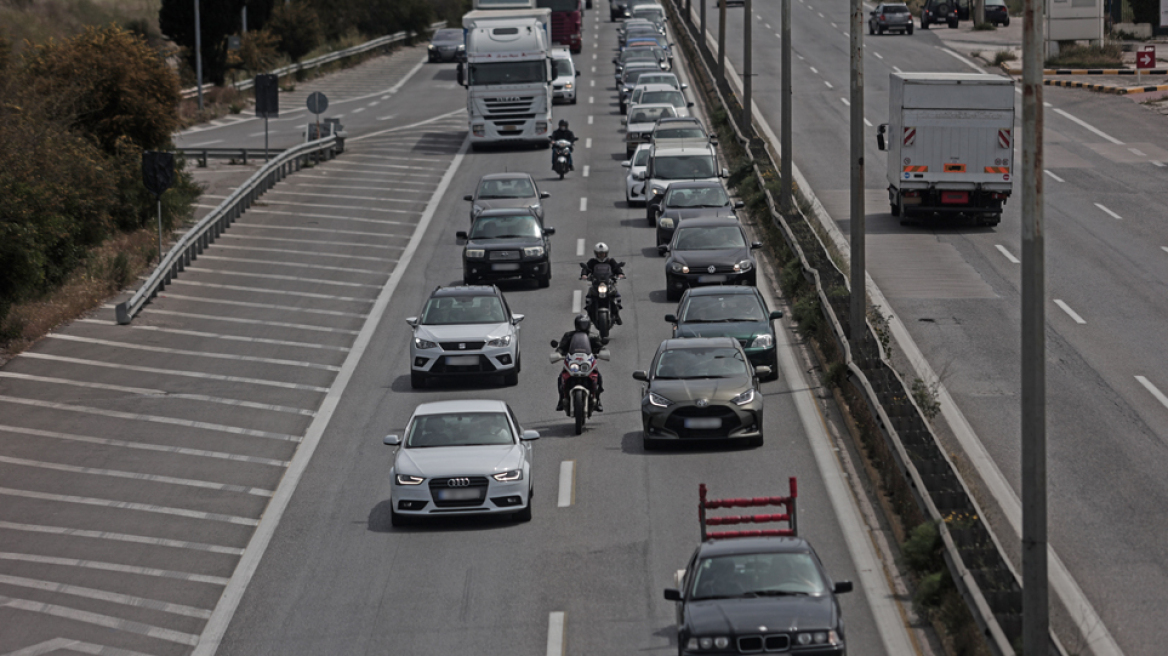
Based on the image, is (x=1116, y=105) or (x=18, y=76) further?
(x=1116, y=105)

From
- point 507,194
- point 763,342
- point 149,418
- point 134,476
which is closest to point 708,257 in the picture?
point 763,342

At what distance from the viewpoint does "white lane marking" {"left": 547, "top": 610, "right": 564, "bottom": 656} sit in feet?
41.9

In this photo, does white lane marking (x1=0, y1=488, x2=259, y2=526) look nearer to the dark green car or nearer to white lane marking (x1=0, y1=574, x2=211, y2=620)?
white lane marking (x1=0, y1=574, x2=211, y2=620)

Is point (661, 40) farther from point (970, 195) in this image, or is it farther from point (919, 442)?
point (919, 442)

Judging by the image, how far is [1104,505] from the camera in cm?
1631

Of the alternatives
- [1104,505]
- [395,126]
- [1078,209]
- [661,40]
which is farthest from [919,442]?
[661,40]

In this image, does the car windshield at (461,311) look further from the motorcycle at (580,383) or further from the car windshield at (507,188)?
the car windshield at (507,188)

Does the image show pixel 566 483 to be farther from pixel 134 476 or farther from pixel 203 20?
pixel 203 20

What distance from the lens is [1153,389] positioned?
2106 centimetres

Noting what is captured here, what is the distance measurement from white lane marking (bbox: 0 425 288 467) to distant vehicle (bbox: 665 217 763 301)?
34.6 feet

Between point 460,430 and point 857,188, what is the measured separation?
8.99m

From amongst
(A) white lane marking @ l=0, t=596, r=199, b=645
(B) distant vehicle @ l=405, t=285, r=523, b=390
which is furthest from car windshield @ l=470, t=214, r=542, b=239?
(A) white lane marking @ l=0, t=596, r=199, b=645

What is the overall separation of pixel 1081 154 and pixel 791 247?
1961 cm

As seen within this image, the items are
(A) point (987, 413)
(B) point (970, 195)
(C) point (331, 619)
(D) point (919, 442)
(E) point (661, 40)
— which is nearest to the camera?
(C) point (331, 619)
